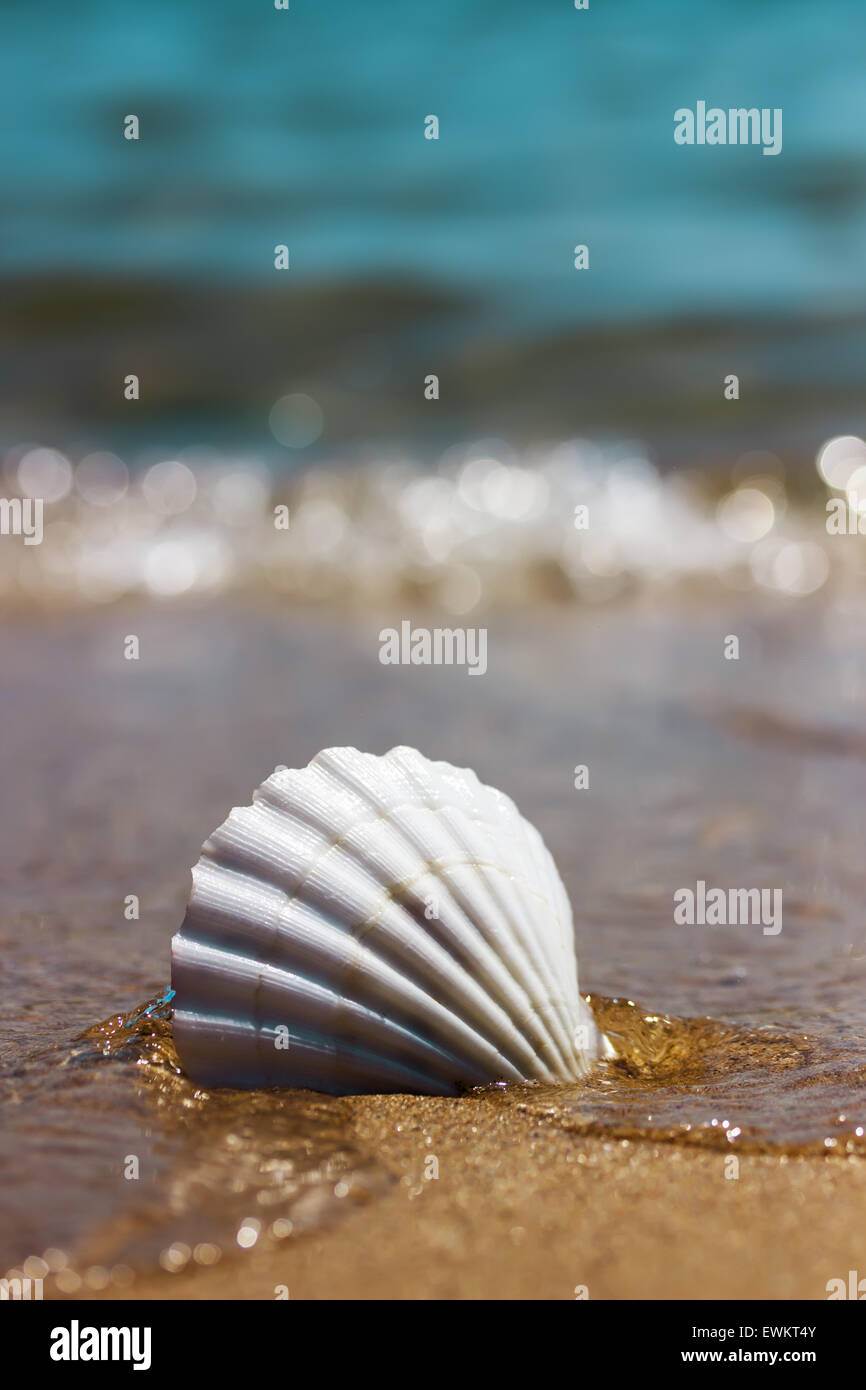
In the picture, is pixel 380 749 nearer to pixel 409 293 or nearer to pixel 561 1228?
pixel 561 1228

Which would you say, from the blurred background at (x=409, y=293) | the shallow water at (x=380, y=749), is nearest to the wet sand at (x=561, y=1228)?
the shallow water at (x=380, y=749)

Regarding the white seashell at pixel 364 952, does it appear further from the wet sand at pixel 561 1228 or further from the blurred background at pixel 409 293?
the blurred background at pixel 409 293

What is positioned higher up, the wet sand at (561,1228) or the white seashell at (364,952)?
the white seashell at (364,952)

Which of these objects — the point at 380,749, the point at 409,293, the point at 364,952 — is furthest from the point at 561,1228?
the point at 409,293

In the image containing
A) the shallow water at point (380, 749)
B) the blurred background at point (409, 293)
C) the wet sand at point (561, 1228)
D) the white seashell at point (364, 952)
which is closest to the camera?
the wet sand at point (561, 1228)

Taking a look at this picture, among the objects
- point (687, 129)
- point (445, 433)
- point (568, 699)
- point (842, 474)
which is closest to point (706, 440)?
point (842, 474)

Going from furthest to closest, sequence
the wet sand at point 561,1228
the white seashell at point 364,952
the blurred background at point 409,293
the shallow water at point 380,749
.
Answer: the blurred background at point 409,293 → the white seashell at point 364,952 → the shallow water at point 380,749 → the wet sand at point 561,1228
